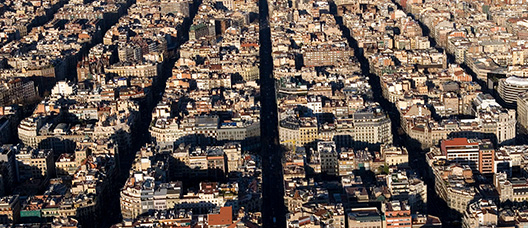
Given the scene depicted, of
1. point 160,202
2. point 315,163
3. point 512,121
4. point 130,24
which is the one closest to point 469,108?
point 512,121

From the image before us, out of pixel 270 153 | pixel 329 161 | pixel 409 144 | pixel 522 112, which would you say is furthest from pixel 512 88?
pixel 270 153

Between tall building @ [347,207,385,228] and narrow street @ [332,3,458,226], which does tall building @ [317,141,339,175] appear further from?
tall building @ [347,207,385,228]

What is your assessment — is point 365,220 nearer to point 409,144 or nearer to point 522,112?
point 409,144

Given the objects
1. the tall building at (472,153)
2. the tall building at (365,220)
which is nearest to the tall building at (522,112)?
the tall building at (472,153)

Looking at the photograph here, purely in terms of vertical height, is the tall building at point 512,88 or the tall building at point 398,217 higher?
the tall building at point 512,88

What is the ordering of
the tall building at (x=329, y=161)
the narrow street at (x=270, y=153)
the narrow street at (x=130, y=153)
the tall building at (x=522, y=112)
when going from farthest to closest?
1. the tall building at (x=522, y=112)
2. the tall building at (x=329, y=161)
3. the narrow street at (x=130, y=153)
4. the narrow street at (x=270, y=153)

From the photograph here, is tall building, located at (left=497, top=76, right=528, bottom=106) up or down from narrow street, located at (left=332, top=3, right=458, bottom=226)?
up

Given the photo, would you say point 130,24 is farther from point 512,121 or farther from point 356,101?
point 512,121

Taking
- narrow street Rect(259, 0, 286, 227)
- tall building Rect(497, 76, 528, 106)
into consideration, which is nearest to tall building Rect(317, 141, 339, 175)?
narrow street Rect(259, 0, 286, 227)

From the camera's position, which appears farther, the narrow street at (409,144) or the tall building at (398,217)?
the narrow street at (409,144)

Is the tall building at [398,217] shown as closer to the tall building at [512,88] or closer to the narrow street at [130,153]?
the narrow street at [130,153]

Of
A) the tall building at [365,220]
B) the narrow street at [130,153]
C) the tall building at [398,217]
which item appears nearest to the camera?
the tall building at [398,217]
